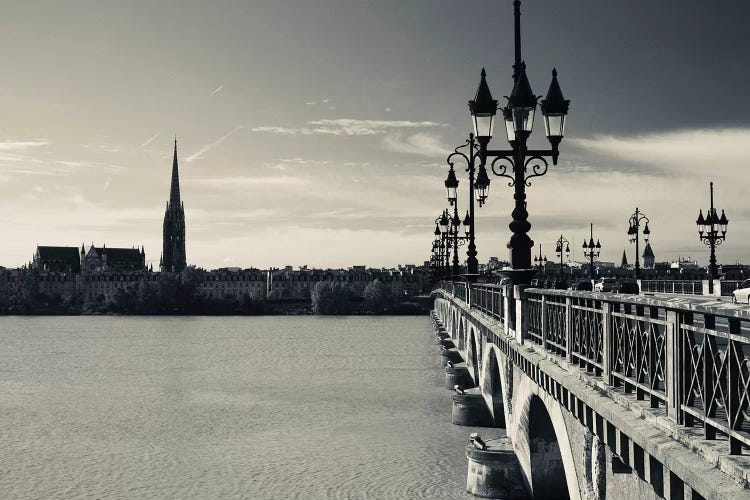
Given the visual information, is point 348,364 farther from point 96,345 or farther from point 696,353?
point 696,353

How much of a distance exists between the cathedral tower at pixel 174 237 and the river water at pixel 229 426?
431ft

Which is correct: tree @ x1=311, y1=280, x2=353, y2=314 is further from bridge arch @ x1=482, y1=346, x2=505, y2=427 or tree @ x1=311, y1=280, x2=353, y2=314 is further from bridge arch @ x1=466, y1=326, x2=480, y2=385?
bridge arch @ x1=482, y1=346, x2=505, y2=427

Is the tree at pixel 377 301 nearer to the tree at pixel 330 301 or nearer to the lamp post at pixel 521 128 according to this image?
the tree at pixel 330 301

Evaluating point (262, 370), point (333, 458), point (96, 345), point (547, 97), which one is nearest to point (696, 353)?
point (547, 97)

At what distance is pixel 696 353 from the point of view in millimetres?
5867

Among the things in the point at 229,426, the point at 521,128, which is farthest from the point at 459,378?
the point at 521,128

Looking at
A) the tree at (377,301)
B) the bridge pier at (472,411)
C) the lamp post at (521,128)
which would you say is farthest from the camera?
the tree at (377,301)

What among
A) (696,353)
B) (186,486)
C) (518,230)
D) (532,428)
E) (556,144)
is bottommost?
(186,486)

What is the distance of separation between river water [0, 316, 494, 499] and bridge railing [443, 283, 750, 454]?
1335 cm

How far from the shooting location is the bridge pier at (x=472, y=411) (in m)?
28.5

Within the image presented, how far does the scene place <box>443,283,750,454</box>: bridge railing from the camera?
4945mm

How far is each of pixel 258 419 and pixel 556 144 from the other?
22770 mm

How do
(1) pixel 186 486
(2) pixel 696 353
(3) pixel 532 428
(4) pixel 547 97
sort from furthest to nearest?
(1) pixel 186 486
(3) pixel 532 428
(4) pixel 547 97
(2) pixel 696 353

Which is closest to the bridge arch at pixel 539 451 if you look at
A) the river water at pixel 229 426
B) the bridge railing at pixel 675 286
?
the river water at pixel 229 426
